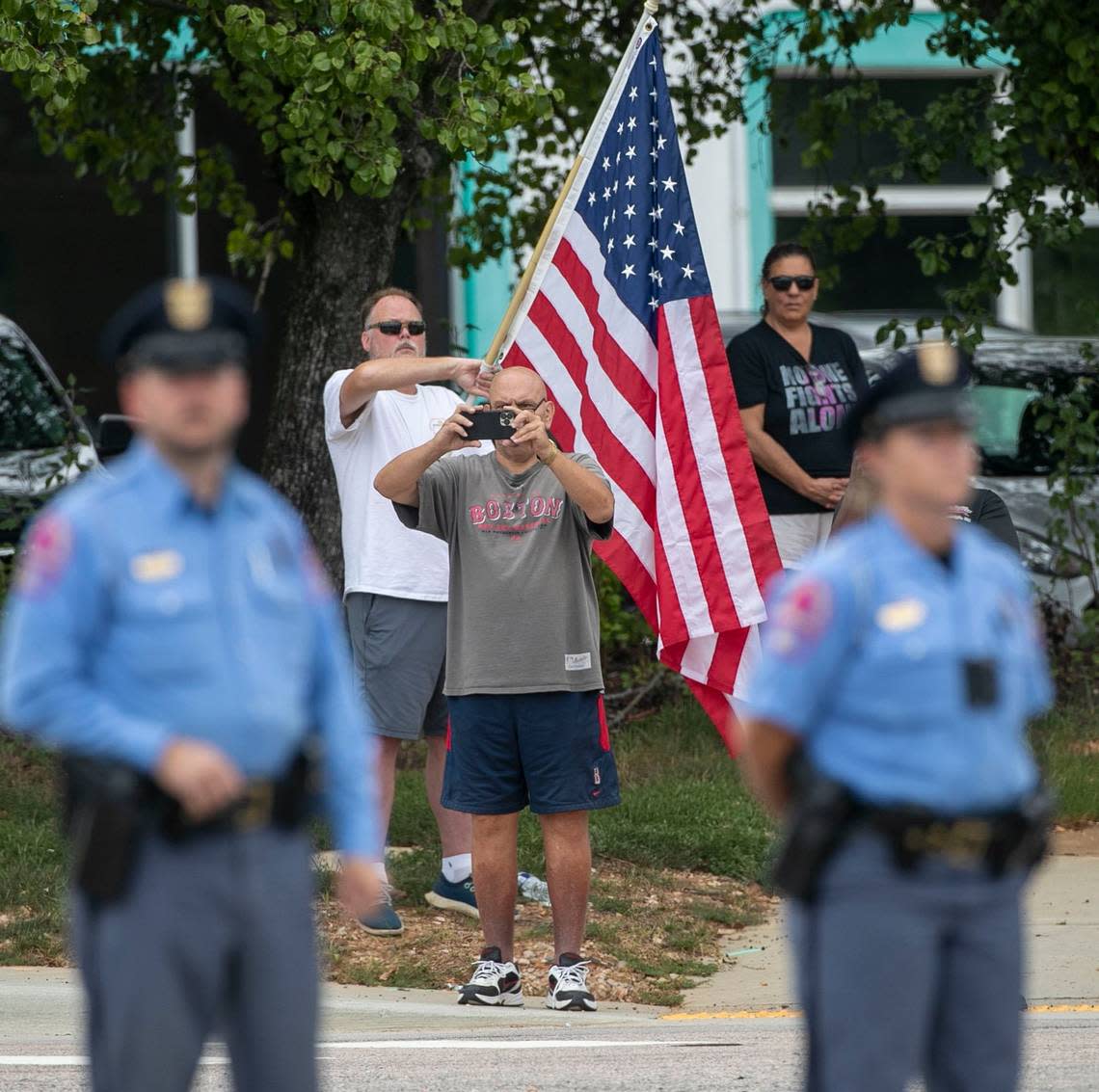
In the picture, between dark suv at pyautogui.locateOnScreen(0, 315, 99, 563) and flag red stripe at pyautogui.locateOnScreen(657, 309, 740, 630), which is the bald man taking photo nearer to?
flag red stripe at pyautogui.locateOnScreen(657, 309, 740, 630)

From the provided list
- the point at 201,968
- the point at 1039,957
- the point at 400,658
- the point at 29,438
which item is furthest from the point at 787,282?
the point at 201,968

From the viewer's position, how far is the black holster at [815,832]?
3.28 meters

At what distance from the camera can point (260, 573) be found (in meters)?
Result: 3.25

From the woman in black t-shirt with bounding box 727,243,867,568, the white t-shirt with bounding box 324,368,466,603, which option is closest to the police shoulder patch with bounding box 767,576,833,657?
the white t-shirt with bounding box 324,368,466,603

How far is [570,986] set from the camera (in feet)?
20.8

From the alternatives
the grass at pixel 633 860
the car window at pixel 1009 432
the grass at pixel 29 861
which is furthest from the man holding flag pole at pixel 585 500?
the car window at pixel 1009 432

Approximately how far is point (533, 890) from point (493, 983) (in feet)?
4.06

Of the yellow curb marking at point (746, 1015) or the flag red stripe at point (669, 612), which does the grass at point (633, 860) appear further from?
the flag red stripe at point (669, 612)

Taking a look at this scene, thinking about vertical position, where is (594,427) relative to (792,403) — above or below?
below

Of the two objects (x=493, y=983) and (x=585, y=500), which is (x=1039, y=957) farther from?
(x=585, y=500)

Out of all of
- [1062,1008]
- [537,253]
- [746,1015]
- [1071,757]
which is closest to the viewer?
[1062,1008]

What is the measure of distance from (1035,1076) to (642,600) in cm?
271

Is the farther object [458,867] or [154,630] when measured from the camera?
[458,867]

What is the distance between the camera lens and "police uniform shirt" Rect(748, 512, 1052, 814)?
3.25m
